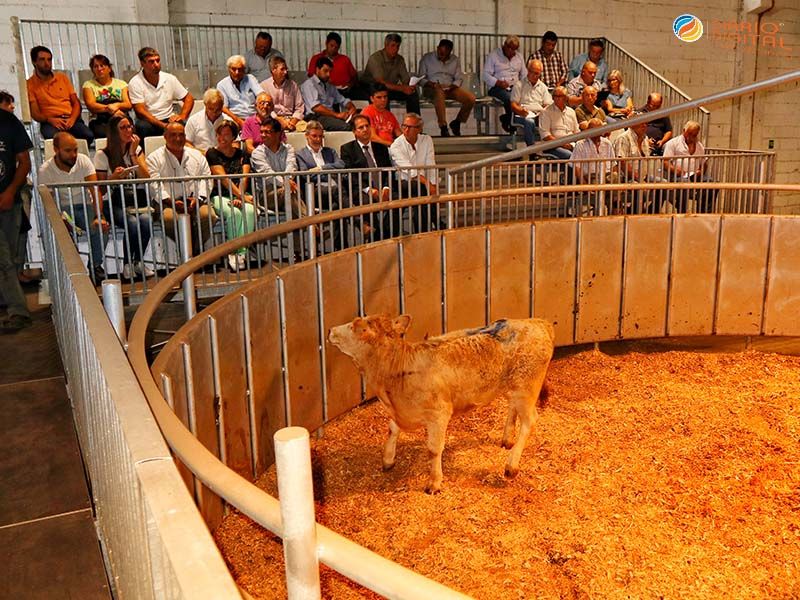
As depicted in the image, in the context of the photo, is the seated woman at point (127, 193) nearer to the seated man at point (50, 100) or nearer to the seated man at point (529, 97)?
the seated man at point (50, 100)

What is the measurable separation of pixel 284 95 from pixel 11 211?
484 cm

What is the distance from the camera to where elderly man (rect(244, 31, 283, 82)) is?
1207cm

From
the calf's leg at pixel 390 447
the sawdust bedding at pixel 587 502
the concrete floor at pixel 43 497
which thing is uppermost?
the concrete floor at pixel 43 497

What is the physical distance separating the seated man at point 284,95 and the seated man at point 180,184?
9.70 feet

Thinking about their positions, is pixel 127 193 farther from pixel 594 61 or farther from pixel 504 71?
pixel 594 61

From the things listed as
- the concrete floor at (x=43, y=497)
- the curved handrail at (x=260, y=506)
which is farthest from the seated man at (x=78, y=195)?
the curved handrail at (x=260, y=506)

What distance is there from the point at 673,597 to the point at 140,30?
37.5ft

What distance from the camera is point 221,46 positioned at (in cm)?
1336

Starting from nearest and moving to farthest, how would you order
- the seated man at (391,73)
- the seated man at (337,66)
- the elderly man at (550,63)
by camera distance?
1. the seated man at (337,66)
2. the seated man at (391,73)
3. the elderly man at (550,63)

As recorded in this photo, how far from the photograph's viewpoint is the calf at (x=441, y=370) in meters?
4.91

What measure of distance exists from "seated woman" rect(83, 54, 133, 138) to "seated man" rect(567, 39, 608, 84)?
8.27m

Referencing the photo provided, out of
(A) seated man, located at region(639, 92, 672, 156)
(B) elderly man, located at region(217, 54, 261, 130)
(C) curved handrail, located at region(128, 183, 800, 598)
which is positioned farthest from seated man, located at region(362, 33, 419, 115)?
(C) curved handrail, located at region(128, 183, 800, 598)

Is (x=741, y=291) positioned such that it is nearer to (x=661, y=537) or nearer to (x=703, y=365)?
(x=703, y=365)

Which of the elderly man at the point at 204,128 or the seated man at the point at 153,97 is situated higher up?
the seated man at the point at 153,97
